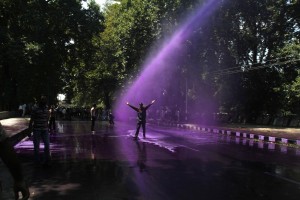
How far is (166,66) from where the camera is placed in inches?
1724

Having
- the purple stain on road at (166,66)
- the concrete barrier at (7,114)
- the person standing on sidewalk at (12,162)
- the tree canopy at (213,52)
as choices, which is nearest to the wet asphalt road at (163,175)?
the person standing on sidewalk at (12,162)

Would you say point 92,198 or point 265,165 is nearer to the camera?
point 92,198

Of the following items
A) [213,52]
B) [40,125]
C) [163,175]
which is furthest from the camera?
[213,52]

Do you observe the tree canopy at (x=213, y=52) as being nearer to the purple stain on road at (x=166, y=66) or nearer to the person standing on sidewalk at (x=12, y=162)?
the purple stain on road at (x=166, y=66)

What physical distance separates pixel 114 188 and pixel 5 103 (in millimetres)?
43406

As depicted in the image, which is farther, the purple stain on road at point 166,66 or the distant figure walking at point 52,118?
the purple stain on road at point 166,66

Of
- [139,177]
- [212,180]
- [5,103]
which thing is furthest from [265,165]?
[5,103]

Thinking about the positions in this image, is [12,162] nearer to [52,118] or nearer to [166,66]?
[52,118]

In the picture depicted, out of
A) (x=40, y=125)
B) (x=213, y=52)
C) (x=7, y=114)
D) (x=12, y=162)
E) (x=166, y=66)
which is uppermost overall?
(x=213, y=52)

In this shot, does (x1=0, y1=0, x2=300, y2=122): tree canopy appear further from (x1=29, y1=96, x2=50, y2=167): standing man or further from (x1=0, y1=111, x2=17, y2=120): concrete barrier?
(x1=29, y1=96, x2=50, y2=167): standing man

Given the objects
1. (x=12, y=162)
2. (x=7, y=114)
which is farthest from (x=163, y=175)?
(x=7, y=114)

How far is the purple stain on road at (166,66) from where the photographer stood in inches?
1623

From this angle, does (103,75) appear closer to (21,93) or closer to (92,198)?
(21,93)

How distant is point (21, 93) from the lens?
169 feet
